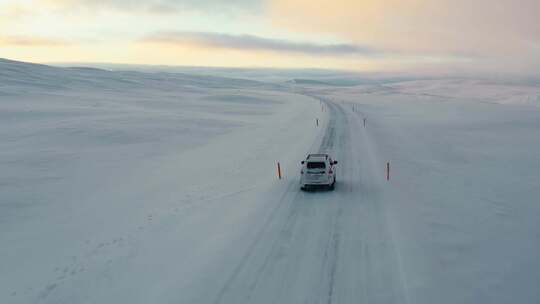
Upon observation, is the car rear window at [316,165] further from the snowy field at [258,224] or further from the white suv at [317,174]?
the snowy field at [258,224]

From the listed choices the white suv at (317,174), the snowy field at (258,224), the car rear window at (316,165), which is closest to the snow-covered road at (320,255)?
the snowy field at (258,224)

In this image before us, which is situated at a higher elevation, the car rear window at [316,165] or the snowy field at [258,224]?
the car rear window at [316,165]

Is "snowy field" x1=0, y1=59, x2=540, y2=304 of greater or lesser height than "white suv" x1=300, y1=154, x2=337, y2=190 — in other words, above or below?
below

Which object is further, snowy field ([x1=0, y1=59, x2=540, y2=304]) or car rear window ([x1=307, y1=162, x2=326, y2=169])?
car rear window ([x1=307, y1=162, x2=326, y2=169])

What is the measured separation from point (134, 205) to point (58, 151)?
12403mm

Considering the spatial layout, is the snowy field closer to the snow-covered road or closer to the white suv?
the snow-covered road

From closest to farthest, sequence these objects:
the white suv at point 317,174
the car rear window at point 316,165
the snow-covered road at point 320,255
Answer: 1. the snow-covered road at point 320,255
2. the white suv at point 317,174
3. the car rear window at point 316,165

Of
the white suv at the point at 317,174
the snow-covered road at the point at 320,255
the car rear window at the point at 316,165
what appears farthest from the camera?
the car rear window at the point at 316,165

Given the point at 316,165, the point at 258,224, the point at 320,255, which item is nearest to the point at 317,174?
the point at 316,165

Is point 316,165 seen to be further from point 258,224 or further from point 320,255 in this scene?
point 320,255

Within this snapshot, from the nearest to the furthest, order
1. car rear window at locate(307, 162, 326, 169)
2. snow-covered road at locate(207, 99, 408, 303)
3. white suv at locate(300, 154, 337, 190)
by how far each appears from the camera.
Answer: snow-covered road at locate(207, 99, 408, 303)
white suv at locate(300, 154, 337, 190)
car rear window at locate(307, 162, 326, 169)

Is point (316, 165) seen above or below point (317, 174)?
above

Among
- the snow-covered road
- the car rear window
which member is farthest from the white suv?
the snow-covered road

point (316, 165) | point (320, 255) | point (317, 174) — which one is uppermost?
point (316, 165)
